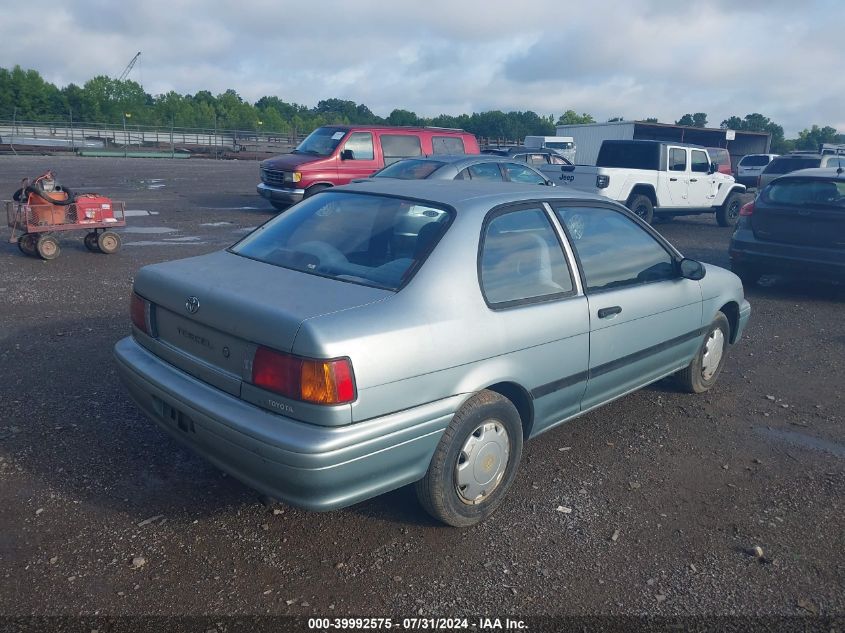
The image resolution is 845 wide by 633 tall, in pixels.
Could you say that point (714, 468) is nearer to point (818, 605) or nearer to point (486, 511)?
point (818, 605)

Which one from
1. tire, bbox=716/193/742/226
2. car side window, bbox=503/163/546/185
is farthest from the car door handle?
tire, bbox=716/193/742/226

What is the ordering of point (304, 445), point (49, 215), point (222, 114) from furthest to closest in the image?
point (222, 114) → point (49, 215) → point (304, 445)

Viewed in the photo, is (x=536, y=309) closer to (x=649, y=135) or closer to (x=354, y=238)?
(x=354, y=238)

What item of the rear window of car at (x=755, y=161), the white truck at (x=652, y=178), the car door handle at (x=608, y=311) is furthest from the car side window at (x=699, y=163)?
the rear window of car at (x=755, y=161)

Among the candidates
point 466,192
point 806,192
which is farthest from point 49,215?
point 806,192

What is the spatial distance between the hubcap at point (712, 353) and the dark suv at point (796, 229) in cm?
387

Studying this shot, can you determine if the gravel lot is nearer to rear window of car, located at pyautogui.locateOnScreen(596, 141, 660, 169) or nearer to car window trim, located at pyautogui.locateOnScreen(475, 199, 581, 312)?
car window trim, located at pyautogui.locateOnScreen(475, 199, 581, 312)

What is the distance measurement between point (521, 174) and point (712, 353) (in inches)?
279

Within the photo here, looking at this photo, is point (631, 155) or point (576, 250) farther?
point (631, 155)

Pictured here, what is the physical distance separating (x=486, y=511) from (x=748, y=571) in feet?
4.05

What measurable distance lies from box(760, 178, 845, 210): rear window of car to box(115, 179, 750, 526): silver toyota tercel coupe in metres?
4.97

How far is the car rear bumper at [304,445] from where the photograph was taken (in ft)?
9.50

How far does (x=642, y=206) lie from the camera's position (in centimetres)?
1496

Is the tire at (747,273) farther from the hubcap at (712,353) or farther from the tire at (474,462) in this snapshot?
the tire at (474,462)
